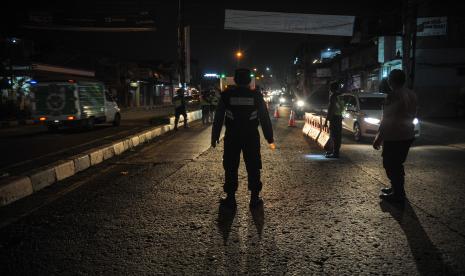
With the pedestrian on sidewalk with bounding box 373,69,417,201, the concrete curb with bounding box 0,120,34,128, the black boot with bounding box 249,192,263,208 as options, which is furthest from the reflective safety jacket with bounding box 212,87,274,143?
the concrete curb with bounding box 0,120,34,128

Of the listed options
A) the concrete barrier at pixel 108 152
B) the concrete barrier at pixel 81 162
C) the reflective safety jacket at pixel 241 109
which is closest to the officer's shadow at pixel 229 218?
the reflective safety jacket at pixel 241 109

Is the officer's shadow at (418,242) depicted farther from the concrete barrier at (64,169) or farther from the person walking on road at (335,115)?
the concrete barrier at (64,169)

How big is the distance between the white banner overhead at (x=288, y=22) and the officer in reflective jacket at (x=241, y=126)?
15098mm

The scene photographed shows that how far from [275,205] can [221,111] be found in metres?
1.48

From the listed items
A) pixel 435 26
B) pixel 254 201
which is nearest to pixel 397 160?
pixel 254 201

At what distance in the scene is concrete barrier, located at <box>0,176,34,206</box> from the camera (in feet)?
17.9

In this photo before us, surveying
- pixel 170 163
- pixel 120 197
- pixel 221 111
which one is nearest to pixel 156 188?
pixel 120 197

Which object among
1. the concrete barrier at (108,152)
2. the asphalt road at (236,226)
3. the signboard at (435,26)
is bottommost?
the asphalt road at (236,226)

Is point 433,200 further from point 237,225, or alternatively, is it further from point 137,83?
point 137,83

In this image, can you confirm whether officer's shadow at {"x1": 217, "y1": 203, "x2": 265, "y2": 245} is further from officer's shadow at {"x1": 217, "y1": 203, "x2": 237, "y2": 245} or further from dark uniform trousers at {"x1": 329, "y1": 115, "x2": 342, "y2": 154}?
dark uniform trousers at {"x1": 329, "y1": 115, "x2": 342, "y2": 154}

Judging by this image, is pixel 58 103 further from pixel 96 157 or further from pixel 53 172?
pixel 53 172

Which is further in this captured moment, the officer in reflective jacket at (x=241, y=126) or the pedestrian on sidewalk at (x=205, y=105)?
the pedestrian on sidewalk at (x=205, y=105)

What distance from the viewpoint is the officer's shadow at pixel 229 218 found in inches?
165

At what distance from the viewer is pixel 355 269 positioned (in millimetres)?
3246
